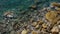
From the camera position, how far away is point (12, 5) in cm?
891

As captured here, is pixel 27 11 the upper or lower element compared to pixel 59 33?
upper

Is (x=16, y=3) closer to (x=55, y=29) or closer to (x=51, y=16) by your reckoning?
(x=51, y=16)

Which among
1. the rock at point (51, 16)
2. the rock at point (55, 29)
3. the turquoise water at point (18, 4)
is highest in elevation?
the turquoise water at point (18, 4)

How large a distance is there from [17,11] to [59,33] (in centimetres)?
267

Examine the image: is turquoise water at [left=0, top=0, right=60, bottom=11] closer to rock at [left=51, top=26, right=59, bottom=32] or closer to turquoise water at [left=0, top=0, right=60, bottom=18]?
turquoise water at [left=0, top=0, right=60, bottom=18]

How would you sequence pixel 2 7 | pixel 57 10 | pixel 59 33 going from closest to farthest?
1. pixel 59 33
2. pixel 57 10
3. pixel 2 7

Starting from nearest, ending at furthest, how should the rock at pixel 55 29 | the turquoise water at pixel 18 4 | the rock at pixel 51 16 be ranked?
1. the rock at pixel 55 29
2. the rock at pixel 51 16
3. the turquoise water at pixel 18 4

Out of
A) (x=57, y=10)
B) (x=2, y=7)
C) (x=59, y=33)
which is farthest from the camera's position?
(x=2, y=7)

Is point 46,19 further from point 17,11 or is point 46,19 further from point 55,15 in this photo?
point 17,11

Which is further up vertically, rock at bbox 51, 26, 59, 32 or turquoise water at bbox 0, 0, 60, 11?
turquoise water at bbox 0, 0, 60, 11

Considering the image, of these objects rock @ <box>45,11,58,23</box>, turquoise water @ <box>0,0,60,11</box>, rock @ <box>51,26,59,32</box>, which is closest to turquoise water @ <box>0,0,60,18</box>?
turquoise water @ <box>0,0,60,11</box>

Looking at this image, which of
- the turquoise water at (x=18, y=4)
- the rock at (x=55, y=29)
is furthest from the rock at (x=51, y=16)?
the turquoise water at (x=18, y=4)

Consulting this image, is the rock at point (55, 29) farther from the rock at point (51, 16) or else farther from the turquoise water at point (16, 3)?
the turquoise water at point (16, 3)

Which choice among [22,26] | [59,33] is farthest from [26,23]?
[59,33]
